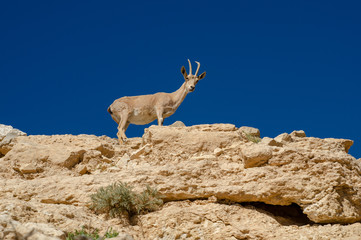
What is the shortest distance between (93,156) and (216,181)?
2.98 meters

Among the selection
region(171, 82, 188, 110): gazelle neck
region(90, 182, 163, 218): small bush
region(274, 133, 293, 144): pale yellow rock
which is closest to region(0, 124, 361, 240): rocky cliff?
region(90, 182, 163, 218): small bush

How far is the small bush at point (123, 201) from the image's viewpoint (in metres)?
7.07

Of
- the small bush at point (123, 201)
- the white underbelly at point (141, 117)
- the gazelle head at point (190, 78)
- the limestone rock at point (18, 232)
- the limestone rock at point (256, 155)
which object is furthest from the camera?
the gazelle head at point (190, 78)

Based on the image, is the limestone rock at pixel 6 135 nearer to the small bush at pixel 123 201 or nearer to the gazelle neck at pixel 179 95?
the small bush at pixel 123 201

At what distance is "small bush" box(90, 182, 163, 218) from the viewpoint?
707cm

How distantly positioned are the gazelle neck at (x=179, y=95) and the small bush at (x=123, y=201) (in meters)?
10.2

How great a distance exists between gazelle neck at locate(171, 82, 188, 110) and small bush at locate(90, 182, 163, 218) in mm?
10184

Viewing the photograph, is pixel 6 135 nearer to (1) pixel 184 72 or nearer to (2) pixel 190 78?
(1) pixel 184 72

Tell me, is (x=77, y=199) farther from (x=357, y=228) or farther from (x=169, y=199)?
(x=357, y=228)

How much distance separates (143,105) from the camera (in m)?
16.8

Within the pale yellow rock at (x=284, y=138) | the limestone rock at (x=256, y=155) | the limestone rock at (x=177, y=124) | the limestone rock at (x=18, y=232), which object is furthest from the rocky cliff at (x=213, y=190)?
the limestone rock at (x=177, y=124)

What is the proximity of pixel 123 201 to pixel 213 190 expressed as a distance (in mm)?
1545

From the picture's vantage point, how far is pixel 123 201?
7113mm

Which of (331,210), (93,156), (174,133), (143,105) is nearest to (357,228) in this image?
(331,210)
